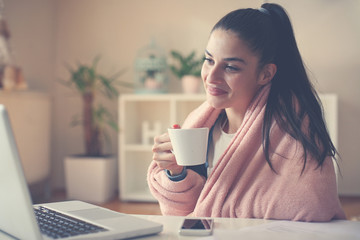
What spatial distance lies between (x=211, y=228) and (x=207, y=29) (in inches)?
112

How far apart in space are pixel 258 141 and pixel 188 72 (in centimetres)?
213

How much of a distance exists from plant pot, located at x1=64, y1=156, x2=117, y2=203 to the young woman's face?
210 centimetres

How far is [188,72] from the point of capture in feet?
10.4

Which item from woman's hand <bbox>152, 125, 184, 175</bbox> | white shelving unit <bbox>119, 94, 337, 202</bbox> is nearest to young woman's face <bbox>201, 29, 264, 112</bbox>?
woman's hand <bbox>152, 125, 184, 175</bbox>

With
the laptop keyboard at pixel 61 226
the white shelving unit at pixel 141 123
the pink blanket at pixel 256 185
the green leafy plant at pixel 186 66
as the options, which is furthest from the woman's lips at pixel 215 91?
the green leafy plant at pixel 186 66

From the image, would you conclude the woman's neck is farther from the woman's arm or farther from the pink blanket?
the woman's arm

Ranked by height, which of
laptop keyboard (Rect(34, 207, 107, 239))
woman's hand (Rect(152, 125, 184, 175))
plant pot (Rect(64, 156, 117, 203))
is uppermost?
woman's hand (Rect(152, 125, 184, 175))

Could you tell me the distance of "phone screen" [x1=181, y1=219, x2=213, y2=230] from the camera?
723mm

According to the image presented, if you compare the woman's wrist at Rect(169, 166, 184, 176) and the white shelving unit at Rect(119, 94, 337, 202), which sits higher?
the woman's wrist at Rect(169, 166, 184, 176)

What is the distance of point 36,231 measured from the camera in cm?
60

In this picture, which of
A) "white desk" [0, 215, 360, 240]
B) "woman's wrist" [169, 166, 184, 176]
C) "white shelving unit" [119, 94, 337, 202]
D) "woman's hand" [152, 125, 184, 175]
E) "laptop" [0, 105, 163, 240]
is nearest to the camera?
"laptop" [0, 105, 163, 240]

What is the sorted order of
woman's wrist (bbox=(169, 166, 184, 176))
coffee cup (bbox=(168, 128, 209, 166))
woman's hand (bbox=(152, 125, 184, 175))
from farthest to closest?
woman's wrist (bbox=(169, 166, 184, 176)) < woman's hand (bbox=(152, 125, 184, 175)) < coffee cup (bbox=(168, 128, 209, 166))

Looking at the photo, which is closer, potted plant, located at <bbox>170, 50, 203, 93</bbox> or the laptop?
the laptop

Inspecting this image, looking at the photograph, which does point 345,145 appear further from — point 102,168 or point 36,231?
point 36,231
